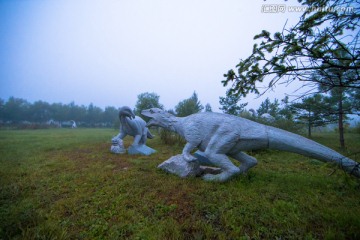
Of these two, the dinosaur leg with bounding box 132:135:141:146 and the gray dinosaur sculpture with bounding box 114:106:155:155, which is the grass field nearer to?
the gray dinosaur sculpture with bounding box 114:106:155:155

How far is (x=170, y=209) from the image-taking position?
2467mm

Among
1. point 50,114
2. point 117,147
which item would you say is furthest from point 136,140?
point 50,114

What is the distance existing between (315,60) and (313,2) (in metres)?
0.91

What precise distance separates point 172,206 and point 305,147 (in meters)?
2.54

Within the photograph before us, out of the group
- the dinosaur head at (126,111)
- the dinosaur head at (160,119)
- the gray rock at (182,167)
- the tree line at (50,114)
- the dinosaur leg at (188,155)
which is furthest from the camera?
the tree line at (50,114)

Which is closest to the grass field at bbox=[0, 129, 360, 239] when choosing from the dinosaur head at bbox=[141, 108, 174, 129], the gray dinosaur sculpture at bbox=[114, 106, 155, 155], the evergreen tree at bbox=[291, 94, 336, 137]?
the evergreen tree at bbox=[291, 94, 336, 137]

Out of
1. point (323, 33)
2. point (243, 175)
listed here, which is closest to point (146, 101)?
point (243, 175)

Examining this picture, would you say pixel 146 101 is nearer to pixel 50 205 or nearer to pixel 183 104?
pixel 183 104

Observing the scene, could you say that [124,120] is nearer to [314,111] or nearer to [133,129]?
[133,129]

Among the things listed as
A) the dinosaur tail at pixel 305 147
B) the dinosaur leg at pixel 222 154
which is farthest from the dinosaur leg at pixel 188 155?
the dinosaur tail at pixel 305 147

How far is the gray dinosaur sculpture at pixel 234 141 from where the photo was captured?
3068 millimetres

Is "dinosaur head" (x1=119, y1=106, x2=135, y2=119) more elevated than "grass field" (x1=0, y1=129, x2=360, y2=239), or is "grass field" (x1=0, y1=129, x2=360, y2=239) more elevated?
"dinosaur head" (x1=119, y1=106, x2=135, y2=119)

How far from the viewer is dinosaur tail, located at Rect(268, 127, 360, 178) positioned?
9.42ft

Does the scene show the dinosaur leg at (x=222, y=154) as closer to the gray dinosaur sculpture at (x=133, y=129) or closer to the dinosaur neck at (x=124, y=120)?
the gray dinosaur sculpture at (x=133, y=129)
